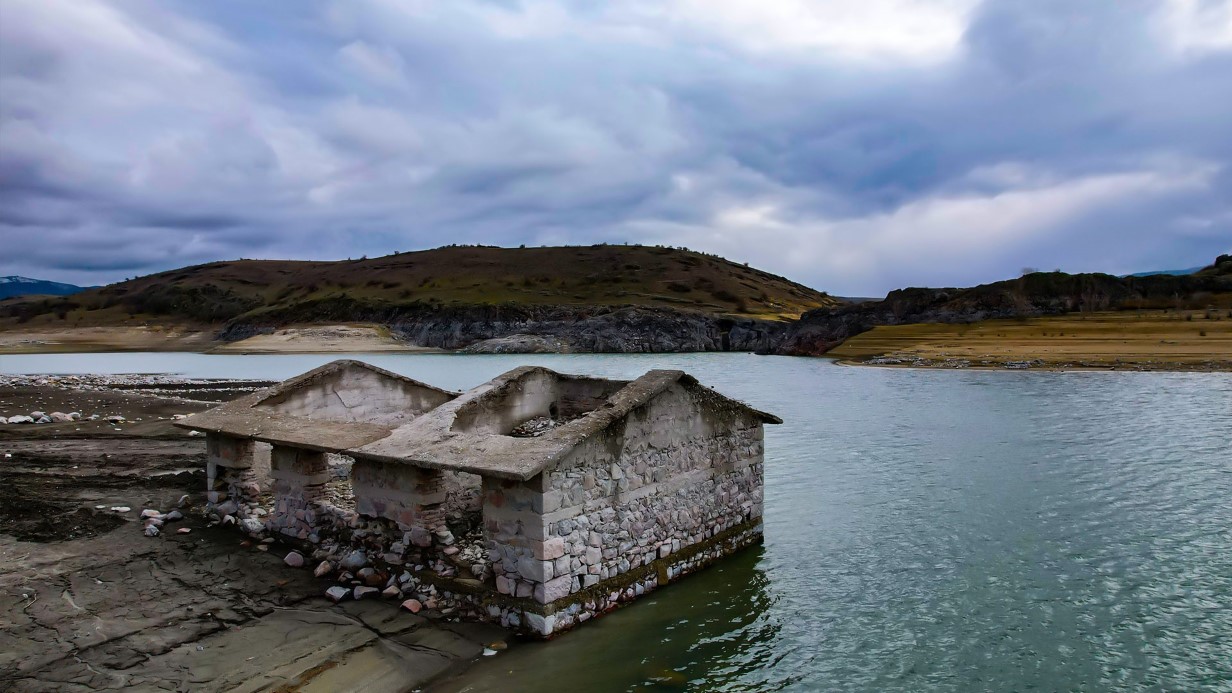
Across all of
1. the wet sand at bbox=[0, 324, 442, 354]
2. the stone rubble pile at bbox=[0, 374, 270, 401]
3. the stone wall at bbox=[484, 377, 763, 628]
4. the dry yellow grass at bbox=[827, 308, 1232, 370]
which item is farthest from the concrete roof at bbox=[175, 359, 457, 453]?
the wet sand at bbox=[0, 324, 442, 354]

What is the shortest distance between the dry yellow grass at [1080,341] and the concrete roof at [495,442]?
4742cm

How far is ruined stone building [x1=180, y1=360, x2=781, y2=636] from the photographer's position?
8.70 metres

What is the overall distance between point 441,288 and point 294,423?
11478 cm

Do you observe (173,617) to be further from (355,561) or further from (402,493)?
(402,493)

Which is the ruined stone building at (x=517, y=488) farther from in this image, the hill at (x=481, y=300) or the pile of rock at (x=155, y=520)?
the hill at (x=481, y=300)

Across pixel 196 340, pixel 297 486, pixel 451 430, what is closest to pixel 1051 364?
pixel 451 430

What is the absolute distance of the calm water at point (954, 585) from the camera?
8156mm

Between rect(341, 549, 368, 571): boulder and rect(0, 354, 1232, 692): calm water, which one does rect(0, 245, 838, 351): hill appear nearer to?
rect(0, 354, 1232, 692): calm water

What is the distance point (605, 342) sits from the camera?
96000 mm

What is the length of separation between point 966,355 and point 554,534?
54183 mm

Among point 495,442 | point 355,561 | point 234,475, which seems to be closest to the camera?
point 495,442

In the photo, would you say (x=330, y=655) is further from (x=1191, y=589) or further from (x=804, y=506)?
(x=1191, y=589)

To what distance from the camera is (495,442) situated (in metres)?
9.28

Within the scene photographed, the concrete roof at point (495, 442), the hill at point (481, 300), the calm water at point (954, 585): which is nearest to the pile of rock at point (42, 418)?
the concrete roof at point (495, 442)
